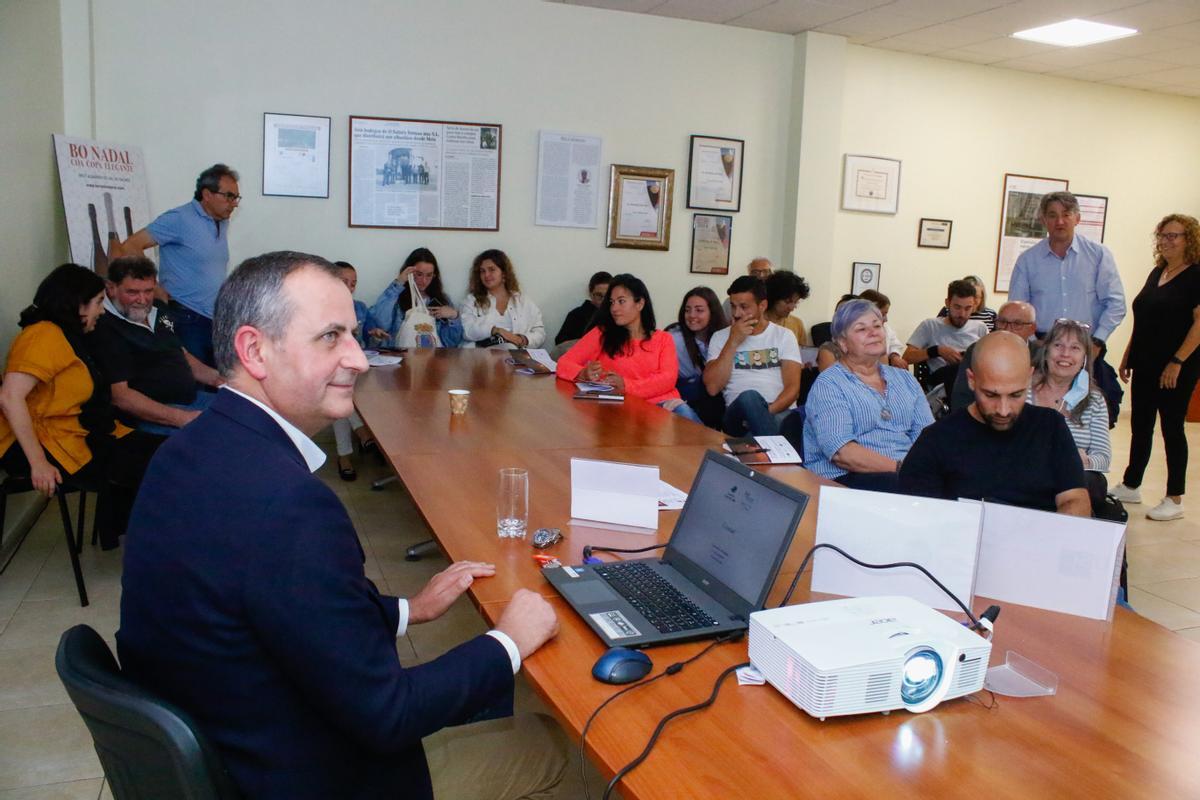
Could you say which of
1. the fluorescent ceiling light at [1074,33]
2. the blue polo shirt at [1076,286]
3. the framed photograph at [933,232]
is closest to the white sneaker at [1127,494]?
the blue polo shirt at [1076,286]

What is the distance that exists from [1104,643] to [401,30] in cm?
571

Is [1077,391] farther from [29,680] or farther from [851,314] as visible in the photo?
[29,680]

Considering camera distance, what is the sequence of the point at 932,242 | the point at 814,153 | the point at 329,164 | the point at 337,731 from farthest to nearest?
the point at 932,242 → the point at 814,153 → the point at 329,164 → the point at 337,731

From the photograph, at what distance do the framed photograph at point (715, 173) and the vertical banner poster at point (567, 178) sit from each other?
76cm

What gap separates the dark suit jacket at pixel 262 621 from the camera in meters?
1.09

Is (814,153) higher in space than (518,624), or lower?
higher

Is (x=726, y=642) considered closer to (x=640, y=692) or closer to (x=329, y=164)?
(x=640, y=692)

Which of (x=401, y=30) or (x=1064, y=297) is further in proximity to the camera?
(x=401, y=30)

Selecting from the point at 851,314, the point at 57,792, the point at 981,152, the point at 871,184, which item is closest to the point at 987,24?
the point at 871,184

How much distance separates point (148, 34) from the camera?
5.46 metres

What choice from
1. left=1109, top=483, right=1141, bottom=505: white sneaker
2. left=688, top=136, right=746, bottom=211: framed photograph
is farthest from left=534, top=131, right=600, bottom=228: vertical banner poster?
left=1109, top=483, right=1141, bottom=505: white sneaker

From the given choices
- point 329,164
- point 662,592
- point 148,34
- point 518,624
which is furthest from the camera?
point 329,164

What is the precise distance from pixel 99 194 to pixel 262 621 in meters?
4.94

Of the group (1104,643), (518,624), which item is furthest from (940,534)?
(518,624)
